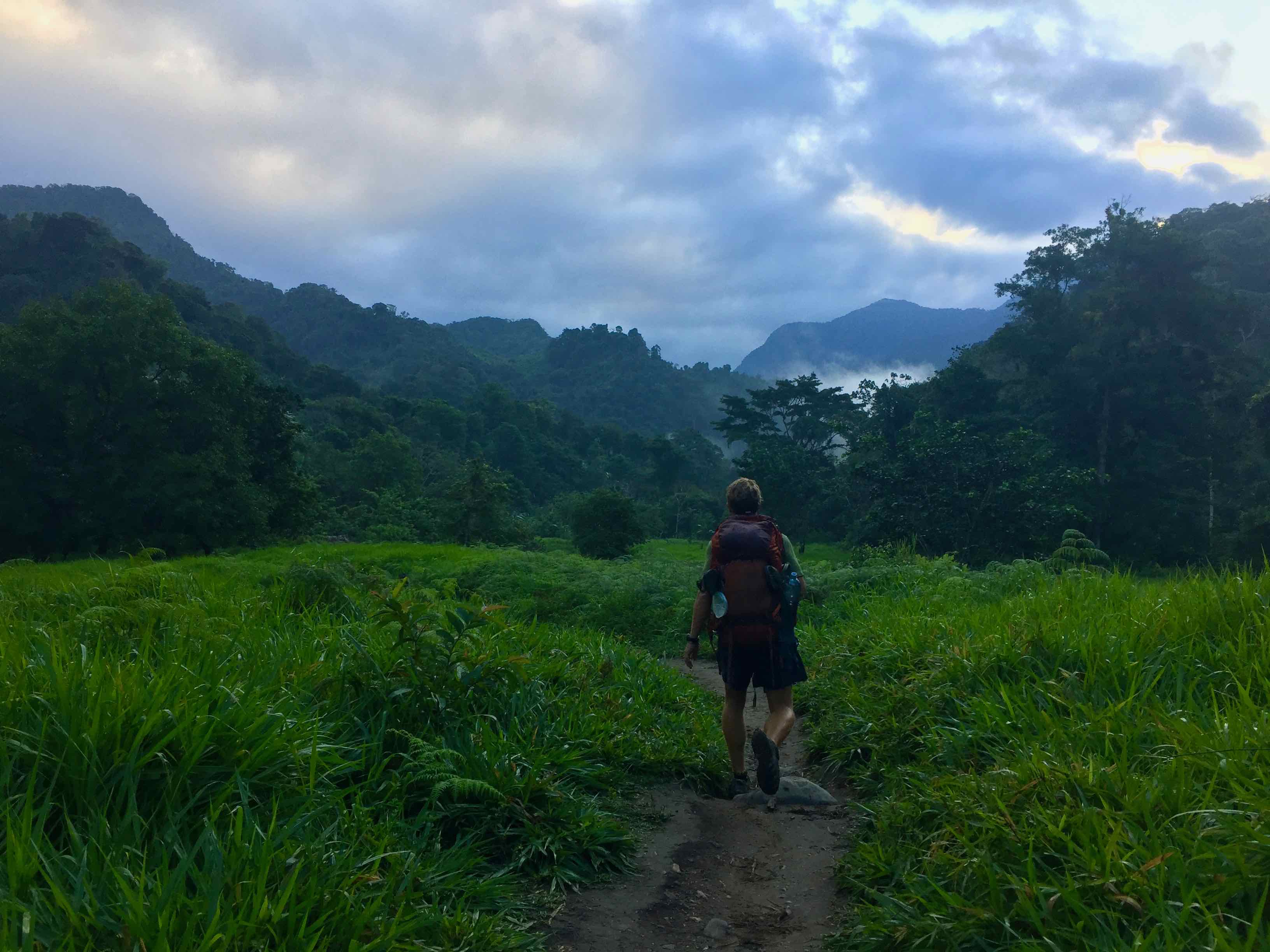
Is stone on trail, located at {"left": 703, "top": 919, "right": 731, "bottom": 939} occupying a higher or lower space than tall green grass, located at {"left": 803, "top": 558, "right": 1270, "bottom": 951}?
lower

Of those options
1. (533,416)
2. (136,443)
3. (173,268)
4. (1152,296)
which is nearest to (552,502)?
(533,416)

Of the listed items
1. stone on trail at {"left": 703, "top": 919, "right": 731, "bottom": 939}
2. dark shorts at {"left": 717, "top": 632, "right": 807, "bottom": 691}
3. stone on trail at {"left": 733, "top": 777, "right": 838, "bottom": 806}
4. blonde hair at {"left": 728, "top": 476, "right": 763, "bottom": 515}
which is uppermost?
blonde hair at {"left": 728, "top": 476, "right": 763, "bottom": 515}

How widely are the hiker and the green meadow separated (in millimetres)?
461

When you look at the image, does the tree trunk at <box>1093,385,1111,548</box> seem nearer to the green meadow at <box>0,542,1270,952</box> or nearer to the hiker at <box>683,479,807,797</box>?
the green meadow at <box>0,542,1270,952</box>

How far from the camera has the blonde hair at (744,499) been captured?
516 centimetres

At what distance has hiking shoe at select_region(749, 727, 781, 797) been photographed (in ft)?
14.9

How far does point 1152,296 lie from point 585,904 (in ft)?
126

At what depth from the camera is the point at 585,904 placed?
3404mm

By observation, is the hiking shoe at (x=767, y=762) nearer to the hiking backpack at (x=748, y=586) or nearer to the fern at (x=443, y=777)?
the hiking backpack at (x=748, y=586)

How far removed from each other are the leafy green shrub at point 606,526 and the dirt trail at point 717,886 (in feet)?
88.0

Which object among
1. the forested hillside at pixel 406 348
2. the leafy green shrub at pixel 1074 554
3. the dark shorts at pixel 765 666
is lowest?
the dark shorts at pixel 765 666

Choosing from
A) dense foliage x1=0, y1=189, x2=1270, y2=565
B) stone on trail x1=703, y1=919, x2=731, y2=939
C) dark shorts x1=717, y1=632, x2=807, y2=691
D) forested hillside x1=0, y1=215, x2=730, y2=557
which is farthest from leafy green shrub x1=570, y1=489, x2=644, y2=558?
stone on trail x1=703, y1=919, x2=731, y2=939

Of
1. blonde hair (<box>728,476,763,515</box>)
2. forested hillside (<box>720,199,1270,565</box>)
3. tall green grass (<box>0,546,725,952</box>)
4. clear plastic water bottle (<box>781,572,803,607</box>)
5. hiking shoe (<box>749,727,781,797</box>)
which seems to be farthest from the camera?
forested hillside (<box>720,199,1270,565</box>)

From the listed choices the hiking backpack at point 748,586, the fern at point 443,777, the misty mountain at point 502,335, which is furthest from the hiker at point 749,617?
the misty mountain at point 502,335
